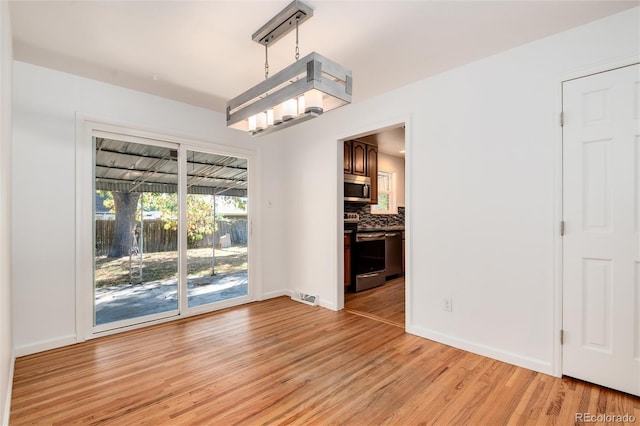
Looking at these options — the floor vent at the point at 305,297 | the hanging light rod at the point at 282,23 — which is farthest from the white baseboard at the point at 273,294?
the hanging light rod at the point at 282,23

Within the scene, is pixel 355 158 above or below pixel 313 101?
above

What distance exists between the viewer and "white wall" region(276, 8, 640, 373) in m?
2.37

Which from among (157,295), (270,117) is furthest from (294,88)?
(157,295)

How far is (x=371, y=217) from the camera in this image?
6.12 m

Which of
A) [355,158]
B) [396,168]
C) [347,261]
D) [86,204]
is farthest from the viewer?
[396,168]

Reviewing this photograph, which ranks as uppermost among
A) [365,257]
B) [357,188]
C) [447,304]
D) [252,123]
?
[252,123]

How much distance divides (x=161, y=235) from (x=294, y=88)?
8.74 ft

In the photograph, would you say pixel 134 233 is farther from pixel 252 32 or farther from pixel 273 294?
pixel 252 32

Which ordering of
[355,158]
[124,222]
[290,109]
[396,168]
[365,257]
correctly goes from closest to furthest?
1. [290,109]
2. [124,222]
3. [365,257]
4. [355,158]
5. [396,168]

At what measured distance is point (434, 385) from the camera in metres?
2.23

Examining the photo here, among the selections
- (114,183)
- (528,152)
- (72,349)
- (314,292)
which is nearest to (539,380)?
(528,152)

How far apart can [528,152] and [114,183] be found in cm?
406

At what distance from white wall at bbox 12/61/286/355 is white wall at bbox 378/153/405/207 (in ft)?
15.0

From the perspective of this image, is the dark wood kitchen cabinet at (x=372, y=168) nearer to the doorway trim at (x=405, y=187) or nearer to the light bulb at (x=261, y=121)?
the doorway trim at (x=405, y=187)
